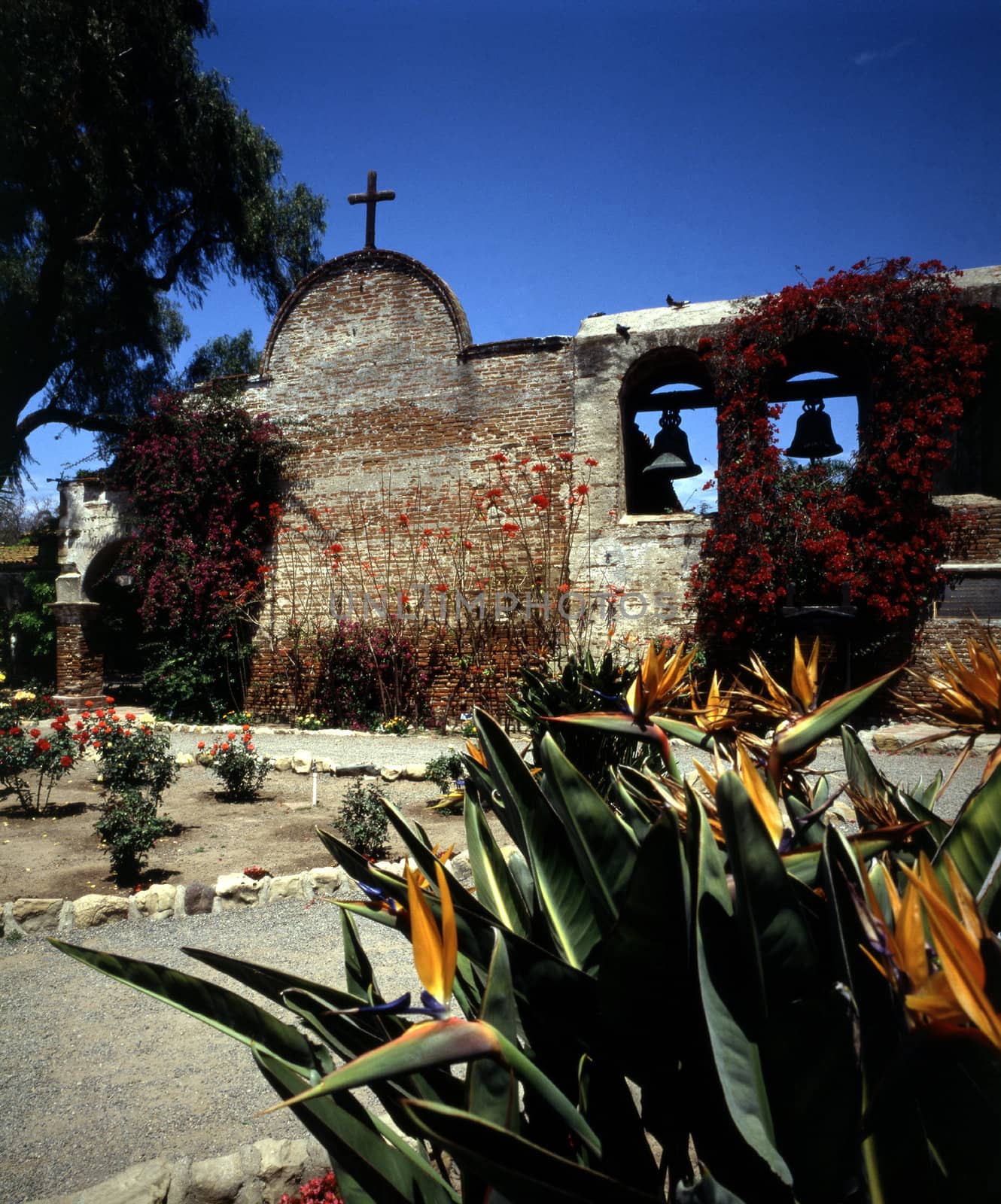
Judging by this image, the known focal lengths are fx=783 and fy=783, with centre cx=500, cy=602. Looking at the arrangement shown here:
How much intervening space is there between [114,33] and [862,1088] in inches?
761

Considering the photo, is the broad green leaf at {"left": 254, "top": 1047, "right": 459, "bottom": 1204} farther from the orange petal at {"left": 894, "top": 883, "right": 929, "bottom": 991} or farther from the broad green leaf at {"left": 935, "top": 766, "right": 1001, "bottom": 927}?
the broad green leaf at {"left": 935, "top": 766, "right": 1001, "bottom": 927}

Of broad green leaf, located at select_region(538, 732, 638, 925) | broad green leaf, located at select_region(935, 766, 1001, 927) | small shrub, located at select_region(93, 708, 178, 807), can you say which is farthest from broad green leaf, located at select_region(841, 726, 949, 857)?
small shrub, located at select_region(93, 708, 178, 807)

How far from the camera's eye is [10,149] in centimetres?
1498

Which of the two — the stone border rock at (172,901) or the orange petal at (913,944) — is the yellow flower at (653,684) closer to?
the orange petal at (913,944)

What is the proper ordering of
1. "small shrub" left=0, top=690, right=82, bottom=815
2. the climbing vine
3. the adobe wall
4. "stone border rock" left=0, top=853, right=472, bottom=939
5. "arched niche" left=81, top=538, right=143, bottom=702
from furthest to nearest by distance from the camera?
1. "arched niche" left=81, top=538, right=143, bottom=702
2. the climbing vine
3. the adobe wall
4. "small shrub" left=0, top=690, right=82, bottom=815
5. "stone border rock" left=0, top=853, right=472, bottom=939

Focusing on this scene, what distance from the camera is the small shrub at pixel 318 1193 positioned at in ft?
6.21

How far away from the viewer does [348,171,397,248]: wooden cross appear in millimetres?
11570

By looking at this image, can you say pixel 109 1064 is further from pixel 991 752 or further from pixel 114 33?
pixel 114 33

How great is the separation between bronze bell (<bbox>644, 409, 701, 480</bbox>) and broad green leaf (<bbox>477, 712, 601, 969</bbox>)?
802 centimetres

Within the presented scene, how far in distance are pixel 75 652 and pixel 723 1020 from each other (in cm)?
1387

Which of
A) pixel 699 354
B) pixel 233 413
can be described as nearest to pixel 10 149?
pixel 233 413

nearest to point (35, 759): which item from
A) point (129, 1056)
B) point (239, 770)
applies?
point (239, 770)

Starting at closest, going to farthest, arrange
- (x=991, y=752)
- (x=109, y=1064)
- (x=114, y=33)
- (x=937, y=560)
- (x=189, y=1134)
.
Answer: (x=991, y=752) → (x=189, y=1134) → (x=109, y=1064) → (x=937, y=560) → (x=114, y=33)

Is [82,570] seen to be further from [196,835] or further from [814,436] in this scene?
[814,436]
